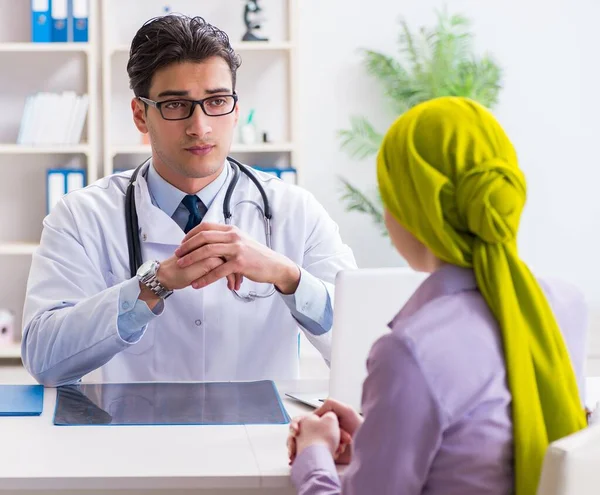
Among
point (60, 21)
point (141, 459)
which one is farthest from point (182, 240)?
point (60, 21)

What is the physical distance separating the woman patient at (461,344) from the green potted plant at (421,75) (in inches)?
144

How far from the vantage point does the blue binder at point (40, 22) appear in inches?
165

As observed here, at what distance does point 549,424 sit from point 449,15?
4199 mm

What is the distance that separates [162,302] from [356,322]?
422 millimetres

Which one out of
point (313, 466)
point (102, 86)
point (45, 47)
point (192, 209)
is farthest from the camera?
point (102, 86)

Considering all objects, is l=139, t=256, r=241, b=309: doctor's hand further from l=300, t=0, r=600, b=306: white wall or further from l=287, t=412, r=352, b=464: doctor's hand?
l=300, t=0, r=600, b=306: white wall

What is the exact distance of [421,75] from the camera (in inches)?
185

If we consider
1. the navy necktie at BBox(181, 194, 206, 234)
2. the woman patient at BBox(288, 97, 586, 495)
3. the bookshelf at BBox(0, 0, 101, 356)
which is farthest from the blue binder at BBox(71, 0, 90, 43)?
the woman patient at BBox(288, 97, 586, 495)

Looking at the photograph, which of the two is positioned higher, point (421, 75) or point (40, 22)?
point (40, 22)

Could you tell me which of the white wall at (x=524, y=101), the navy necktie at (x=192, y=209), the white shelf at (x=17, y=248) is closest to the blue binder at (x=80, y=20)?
the white shelf at (x=17, y=248)

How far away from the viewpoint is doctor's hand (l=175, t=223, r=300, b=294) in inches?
66.6

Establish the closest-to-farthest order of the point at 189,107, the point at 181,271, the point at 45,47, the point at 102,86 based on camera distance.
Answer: the point at 181,271 < the point at 189,107 < the point at 45,47 < the point at 102,86

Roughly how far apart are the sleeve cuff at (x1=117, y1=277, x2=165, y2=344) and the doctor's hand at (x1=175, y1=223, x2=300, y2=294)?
100mm

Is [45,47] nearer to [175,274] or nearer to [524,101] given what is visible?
[524,101]
